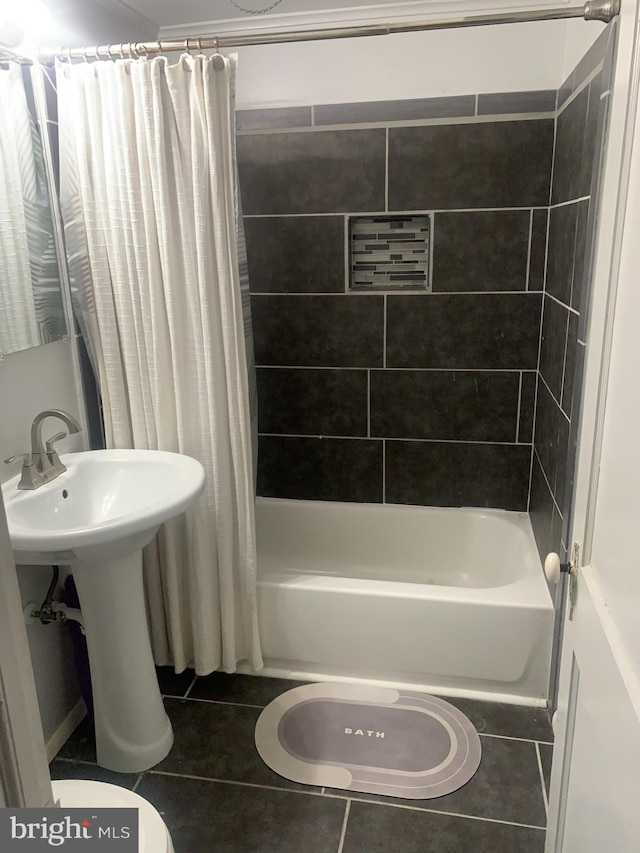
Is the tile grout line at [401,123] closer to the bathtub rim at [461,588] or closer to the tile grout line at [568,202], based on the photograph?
the tile grout line at [568,202]

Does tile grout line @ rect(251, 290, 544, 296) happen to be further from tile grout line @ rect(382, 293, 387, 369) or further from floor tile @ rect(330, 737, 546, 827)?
floor tile @ rect(330, 737, 546, 827)

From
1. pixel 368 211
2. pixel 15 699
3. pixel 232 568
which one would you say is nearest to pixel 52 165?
pixel 368 211

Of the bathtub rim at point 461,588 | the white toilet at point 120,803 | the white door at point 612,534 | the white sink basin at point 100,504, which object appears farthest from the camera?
the bathtub rim at point 461,588

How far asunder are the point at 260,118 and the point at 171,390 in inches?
47.1

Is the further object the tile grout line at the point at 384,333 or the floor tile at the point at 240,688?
the tile grout line at the point at 384,333

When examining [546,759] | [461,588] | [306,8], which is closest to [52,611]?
[461,588]

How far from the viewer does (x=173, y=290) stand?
6.26 feet

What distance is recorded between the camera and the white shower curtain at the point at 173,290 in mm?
1812

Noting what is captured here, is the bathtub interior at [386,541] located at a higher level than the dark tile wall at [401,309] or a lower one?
lower

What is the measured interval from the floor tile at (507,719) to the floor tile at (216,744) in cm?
61

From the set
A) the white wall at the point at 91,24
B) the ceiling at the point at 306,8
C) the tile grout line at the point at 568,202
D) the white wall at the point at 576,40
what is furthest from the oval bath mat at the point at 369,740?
the ceiling at the point at 306,8

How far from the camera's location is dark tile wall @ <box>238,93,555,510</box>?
2.38 m

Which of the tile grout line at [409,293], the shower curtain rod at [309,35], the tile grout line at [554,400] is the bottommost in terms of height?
the tile grout line at [554,400]

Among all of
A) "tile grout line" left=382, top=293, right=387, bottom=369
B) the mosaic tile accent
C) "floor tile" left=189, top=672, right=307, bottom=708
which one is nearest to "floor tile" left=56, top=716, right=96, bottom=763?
"floor tile" left=189, top=672, right=307, bottom=708
